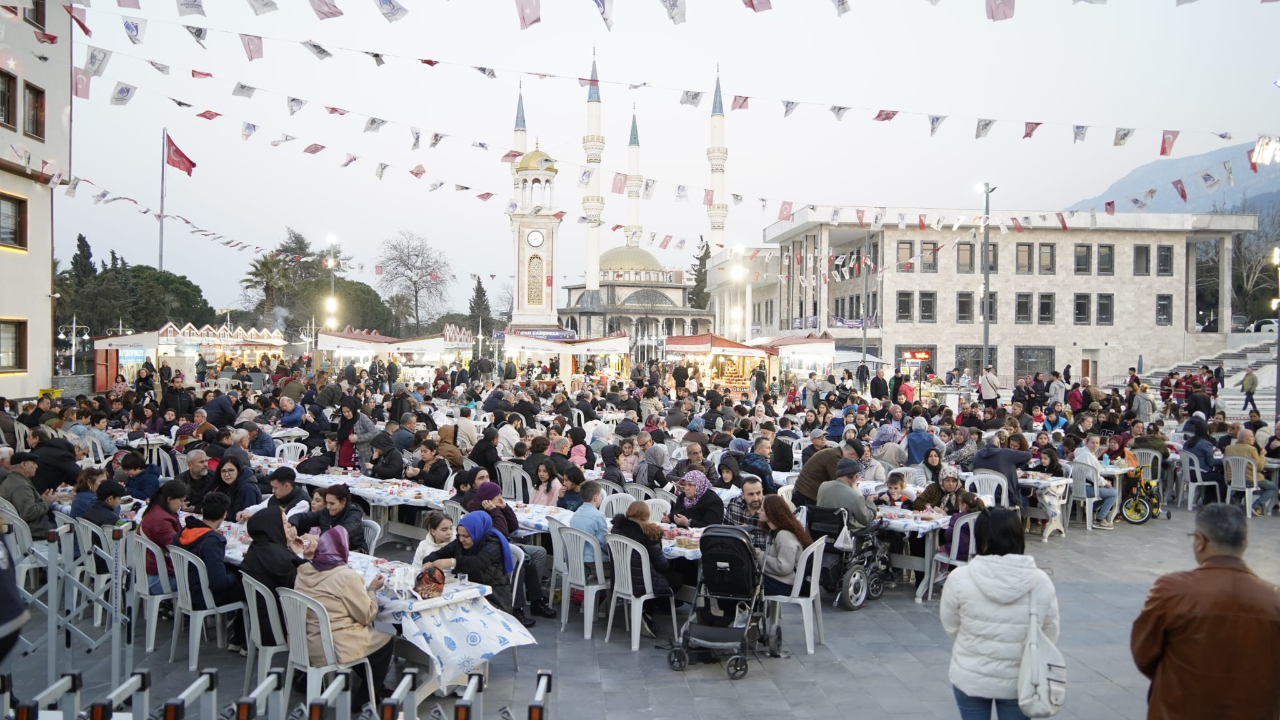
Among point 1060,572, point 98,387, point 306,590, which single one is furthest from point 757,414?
point 98,387

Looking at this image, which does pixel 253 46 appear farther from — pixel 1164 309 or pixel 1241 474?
pixel 1164 309

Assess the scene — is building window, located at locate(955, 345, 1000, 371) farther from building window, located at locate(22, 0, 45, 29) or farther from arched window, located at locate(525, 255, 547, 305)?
building window, located at locate(22, 0, 45, 29)

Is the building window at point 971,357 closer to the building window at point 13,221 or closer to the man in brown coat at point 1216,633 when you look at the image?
the building window at point 13,221

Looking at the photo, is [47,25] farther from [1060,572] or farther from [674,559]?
[1060,572]

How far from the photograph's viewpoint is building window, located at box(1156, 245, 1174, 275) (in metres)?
40.8

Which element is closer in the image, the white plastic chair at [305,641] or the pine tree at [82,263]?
the white plastic chair at [305,641]

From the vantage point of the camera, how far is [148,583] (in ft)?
21.0

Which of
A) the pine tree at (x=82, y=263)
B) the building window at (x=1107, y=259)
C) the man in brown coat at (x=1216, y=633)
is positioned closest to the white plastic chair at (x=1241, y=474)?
the man in brown coat at (x=1216, y=633)

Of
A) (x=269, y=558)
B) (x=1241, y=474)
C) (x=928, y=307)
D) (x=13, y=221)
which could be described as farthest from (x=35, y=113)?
(x=928, y=307)

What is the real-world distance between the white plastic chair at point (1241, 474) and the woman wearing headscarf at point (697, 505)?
8011 mm

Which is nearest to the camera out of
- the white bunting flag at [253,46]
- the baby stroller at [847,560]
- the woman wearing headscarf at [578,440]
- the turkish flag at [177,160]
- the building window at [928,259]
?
the baby stroller at [847,560]

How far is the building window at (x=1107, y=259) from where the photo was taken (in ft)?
134

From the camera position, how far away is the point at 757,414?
48.3 feet

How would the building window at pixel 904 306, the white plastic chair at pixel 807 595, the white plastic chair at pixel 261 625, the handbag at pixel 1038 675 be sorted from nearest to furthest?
1. the handbag at pixel 1038 675
2. the white plastic chair at pixel 261 625
3. the white plastic chair at pixel 807 595
4. the building window at pixel 904 306
